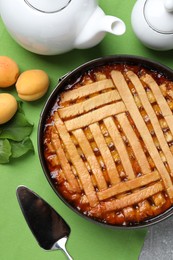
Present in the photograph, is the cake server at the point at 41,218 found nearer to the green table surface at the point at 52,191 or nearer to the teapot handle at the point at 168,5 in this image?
the green table surface at the point at 52,191

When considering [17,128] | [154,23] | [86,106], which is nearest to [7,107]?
[17,128]

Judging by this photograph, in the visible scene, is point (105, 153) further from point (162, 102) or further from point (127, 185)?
point (162, 102)

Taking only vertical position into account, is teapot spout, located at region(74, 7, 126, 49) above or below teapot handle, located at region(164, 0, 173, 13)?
below

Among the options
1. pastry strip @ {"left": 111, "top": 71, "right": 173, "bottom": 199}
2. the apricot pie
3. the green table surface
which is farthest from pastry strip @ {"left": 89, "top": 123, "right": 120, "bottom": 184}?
the green table surface

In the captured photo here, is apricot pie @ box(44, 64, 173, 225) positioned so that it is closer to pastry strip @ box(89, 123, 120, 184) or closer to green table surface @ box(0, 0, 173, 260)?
pastry strip @ box(89, 123, 120, 184)

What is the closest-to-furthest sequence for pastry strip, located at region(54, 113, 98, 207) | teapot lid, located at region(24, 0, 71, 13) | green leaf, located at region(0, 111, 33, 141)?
teapot lid, located at region(24, 0, 71, 13) → pastry strip, located at region(54, 113, 98, 207) → green leaf, located at region(0, 111, 33, 141)

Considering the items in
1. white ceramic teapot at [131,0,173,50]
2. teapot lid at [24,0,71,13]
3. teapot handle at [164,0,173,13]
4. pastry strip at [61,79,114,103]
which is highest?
teapot lid at [24,0,71,13]
